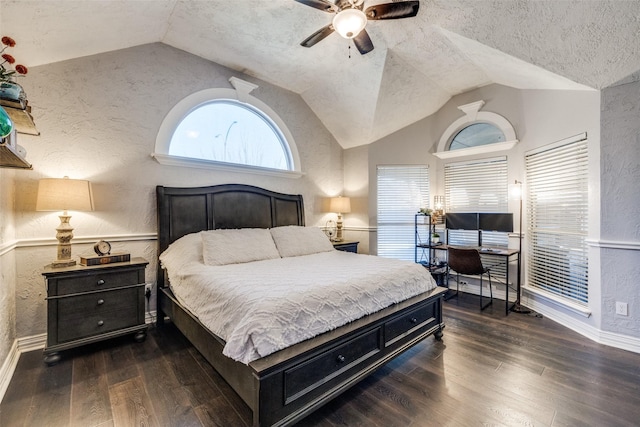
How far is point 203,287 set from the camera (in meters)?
2.14

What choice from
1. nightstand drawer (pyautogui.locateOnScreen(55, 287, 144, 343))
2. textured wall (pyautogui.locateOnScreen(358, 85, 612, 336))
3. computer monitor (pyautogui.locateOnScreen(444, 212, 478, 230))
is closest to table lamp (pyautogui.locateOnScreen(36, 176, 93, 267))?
nightstand drawer (pyautogui.locateOnScreen(55, 287, 144, 343))

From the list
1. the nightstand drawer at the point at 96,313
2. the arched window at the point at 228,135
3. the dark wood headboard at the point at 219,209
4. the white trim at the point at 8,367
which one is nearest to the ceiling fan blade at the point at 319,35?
the arched window at the point at 228,135

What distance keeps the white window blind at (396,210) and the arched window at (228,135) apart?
158 cm

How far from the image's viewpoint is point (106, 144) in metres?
2.90

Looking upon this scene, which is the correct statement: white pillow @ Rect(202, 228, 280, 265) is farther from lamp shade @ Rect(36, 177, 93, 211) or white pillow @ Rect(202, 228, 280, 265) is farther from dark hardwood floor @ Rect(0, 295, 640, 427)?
lamp shade @ Rect(36, 177, 93, 211)

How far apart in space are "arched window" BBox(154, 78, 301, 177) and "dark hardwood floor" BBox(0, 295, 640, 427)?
211 cm

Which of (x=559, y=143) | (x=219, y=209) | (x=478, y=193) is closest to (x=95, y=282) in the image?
(x=219, y=209)

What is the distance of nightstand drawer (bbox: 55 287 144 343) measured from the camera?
2305mm

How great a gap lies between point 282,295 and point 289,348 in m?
0.30

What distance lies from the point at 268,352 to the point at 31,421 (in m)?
1.51

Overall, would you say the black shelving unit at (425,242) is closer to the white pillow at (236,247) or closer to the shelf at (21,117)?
the white pillow at (236,247)

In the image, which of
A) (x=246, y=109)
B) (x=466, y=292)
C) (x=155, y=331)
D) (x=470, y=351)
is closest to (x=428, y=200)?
(x=466, y=292)

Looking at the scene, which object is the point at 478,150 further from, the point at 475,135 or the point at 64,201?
the point at 64,201

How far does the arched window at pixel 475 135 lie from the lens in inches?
158
